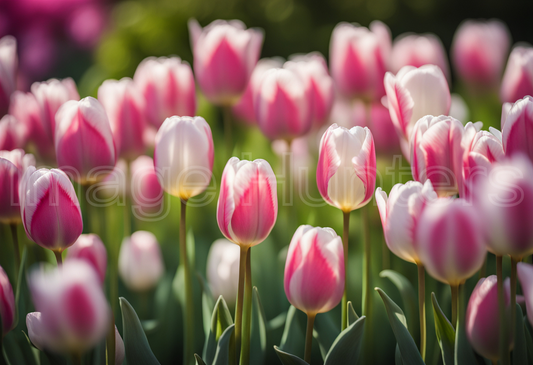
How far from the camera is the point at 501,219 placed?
50 cm

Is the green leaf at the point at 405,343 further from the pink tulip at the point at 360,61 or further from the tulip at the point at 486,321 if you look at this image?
the pink tulip at the point at 360,61

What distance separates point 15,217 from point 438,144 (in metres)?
0.70

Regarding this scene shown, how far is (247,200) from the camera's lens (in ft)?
2.08

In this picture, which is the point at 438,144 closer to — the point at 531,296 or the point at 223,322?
the point at 531,296

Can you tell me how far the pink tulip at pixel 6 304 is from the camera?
0.66 metres

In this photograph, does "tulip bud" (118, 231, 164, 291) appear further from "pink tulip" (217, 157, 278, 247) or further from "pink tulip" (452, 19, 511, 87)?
→ "pink tulip" (452, 19, 511, 87)

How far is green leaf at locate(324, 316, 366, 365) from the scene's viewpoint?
0.62m

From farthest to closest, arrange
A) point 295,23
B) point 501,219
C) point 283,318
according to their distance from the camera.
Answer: point 295,23, point 283,318, point 501,219

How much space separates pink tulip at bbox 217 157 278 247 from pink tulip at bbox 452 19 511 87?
116 centimetres

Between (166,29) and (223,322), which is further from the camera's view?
(166,29)

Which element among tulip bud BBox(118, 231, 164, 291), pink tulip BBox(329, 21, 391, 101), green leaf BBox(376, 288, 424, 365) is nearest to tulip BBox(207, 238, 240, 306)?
tulip bud BBox(118, 231, 164, 291)

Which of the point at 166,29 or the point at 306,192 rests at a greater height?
the point at 166,29

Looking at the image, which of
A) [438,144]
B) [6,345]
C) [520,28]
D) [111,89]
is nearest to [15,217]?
[6,345]

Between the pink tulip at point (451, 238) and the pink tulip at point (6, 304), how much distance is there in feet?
1.90
